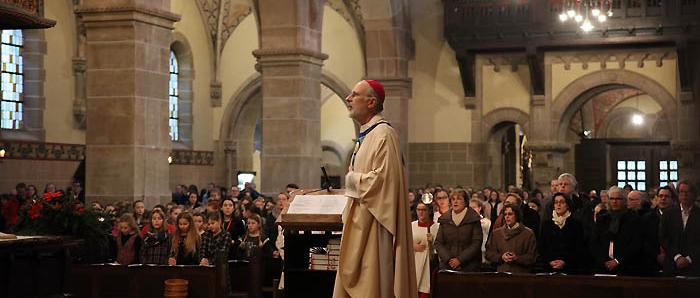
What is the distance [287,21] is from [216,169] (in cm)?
1166

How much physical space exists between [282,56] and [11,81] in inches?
286

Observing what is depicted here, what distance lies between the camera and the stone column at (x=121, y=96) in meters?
12.9

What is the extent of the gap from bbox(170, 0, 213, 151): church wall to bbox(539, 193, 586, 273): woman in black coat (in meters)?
17.8

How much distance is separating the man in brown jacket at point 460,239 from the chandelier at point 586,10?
12.5 meters

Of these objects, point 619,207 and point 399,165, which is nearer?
point 399,165

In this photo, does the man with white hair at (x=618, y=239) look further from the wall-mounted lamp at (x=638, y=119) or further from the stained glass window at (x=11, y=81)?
the wall-mounted lamp at (x=638, y=119)

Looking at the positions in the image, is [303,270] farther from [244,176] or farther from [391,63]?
[244,176]

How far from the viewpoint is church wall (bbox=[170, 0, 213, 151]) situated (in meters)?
27.2

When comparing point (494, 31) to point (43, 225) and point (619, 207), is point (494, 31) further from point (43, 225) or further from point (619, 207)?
point (43, 225)

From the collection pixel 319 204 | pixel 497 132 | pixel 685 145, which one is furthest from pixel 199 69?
pixel 319 204

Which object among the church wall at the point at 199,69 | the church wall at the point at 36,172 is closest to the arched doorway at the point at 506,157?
Answer: the church wall at the point at 199,69

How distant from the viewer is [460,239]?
10.8 m

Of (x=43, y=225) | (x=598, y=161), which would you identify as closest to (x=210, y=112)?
(x=598, y=161)

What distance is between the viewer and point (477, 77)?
87.0 ft
